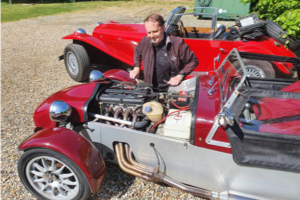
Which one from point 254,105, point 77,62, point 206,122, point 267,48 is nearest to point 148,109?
point 206,122

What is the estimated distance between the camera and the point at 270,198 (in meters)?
2.23

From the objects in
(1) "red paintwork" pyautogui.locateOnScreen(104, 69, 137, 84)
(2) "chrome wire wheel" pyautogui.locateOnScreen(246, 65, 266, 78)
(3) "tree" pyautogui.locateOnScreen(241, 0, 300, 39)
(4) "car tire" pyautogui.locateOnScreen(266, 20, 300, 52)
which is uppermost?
(3) "tree" pyautogui.locateOnScreen(241, 0, 300, 39)

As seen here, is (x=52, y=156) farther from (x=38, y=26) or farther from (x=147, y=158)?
(x=38, y=26)

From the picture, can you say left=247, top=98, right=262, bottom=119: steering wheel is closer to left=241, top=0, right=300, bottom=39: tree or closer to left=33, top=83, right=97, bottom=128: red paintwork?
left=33, top=83, right=97, bottom=128: red paintwork

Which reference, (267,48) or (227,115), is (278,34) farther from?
(227,115)

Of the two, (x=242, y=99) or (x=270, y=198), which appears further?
(x=270, y=198)

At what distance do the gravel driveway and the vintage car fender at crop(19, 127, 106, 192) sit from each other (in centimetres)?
51

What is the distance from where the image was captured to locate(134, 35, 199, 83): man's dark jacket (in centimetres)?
325

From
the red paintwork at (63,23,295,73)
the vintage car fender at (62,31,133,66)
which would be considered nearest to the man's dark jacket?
the red paintwork at (63,23,295,73)

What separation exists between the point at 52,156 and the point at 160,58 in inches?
72.5

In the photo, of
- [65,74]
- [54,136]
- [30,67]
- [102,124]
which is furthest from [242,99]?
[30,67]

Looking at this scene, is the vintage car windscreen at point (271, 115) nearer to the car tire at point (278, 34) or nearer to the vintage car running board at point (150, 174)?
the vintage car running board at point (150, 174)

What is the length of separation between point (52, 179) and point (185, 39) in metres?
3.74

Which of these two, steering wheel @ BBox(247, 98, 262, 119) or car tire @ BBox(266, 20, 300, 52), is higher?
car tire @ BBox(266, 20, 300, 52)
